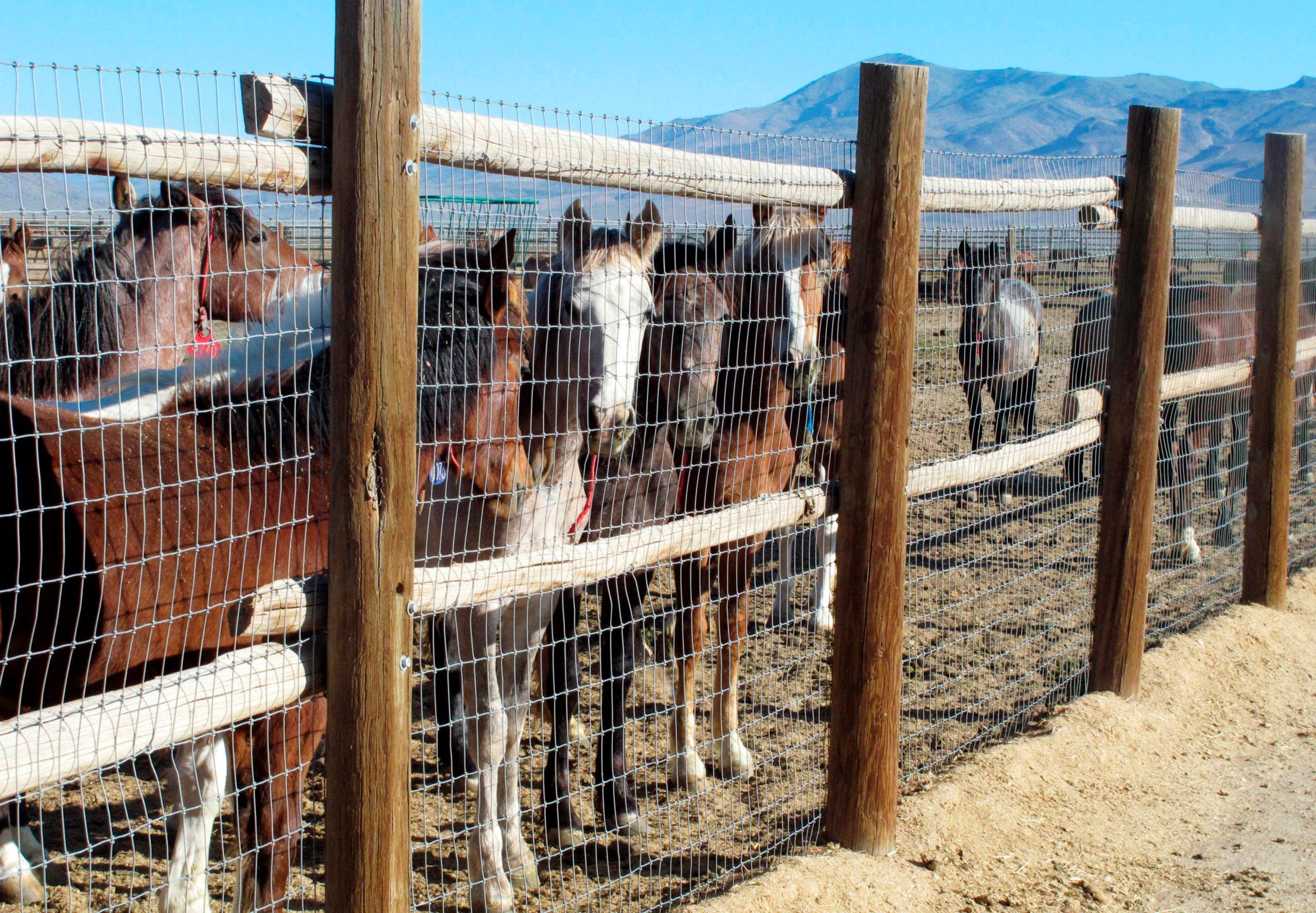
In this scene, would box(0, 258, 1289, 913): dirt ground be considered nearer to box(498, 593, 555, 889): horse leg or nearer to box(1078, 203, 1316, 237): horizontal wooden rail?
box(498, 593, 555, 889): horse leg


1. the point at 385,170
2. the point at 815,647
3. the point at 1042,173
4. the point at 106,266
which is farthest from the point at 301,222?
the point at 815,647

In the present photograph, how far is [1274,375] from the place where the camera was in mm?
5324

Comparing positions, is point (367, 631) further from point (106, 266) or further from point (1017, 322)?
point (1017, 322)

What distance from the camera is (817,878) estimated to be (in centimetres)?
298

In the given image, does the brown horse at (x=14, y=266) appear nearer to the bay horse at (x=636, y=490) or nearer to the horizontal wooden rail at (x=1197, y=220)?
the bay horse at (x=636, y=490)

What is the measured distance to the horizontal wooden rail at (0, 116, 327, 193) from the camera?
1663mm

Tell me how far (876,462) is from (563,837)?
69.6 inches

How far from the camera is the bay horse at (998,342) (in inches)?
163

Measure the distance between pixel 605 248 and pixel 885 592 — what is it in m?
1.45

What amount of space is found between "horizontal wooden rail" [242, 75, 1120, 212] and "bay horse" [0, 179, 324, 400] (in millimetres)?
615

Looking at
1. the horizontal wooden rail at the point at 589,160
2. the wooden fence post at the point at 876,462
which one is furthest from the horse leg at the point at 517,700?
the horizontal wooden rail at the point at 589,160

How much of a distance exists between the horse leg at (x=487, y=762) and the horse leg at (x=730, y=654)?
1.07 meters

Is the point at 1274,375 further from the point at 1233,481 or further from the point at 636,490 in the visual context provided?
the point at 636,490

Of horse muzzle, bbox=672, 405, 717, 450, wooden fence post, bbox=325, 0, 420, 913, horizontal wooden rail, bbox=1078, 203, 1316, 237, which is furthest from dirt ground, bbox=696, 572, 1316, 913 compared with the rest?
horizontal wooden rail, bbox=1078, 203, 1316, 237
